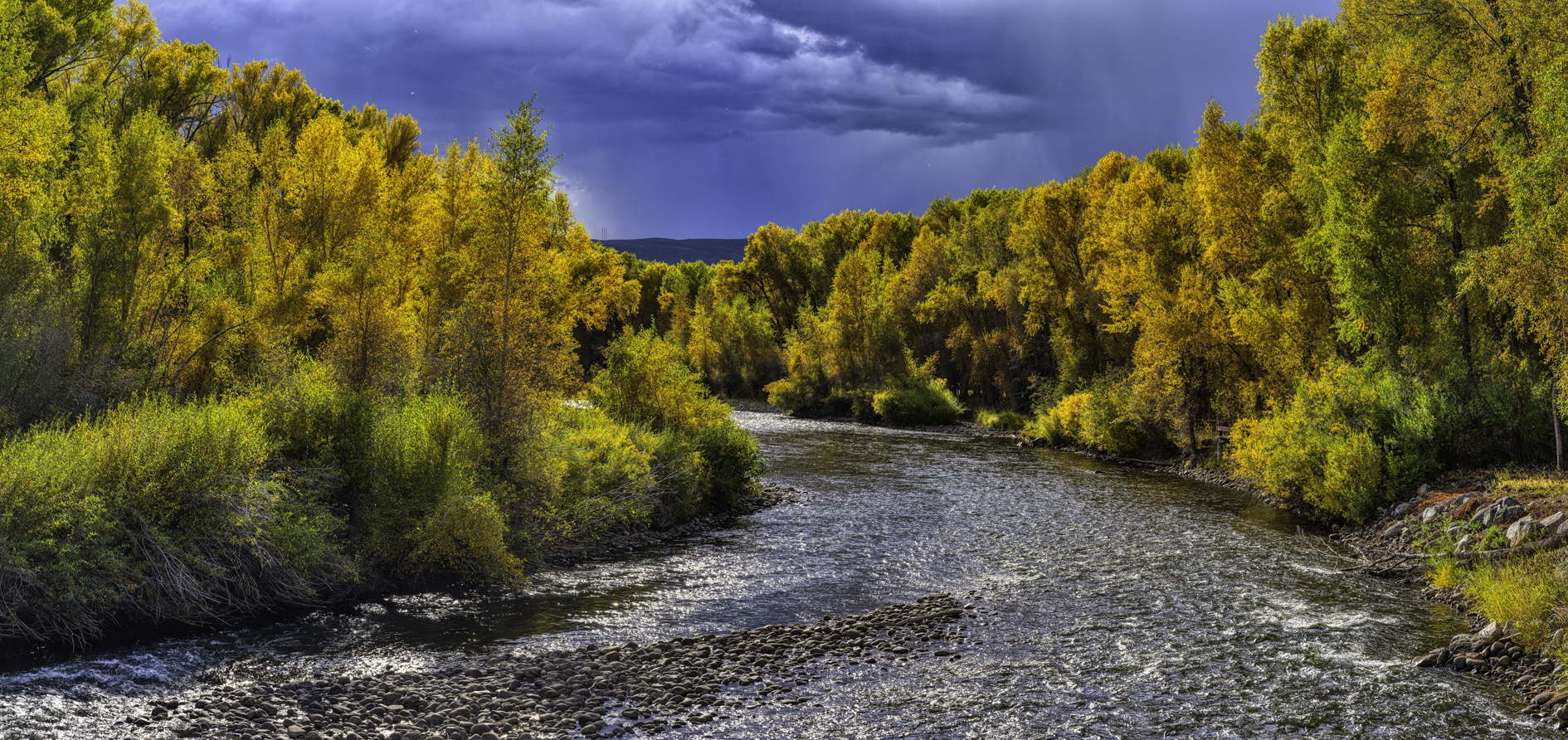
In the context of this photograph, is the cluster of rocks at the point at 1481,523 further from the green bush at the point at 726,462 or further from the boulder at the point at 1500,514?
the green bush at the point at 726,462

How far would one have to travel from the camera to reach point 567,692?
11.7 metres

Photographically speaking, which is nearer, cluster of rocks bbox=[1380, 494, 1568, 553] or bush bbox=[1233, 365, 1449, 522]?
cluster of rocks bbox=[1380, 494, 1568, 553]

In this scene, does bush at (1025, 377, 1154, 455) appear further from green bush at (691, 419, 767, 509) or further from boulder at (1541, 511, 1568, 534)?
boulder at (1541, 511, 1568, 534)

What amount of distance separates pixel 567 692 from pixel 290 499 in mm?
8287

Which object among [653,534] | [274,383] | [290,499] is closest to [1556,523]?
[653,534]

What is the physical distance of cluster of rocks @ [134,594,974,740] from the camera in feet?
33.8

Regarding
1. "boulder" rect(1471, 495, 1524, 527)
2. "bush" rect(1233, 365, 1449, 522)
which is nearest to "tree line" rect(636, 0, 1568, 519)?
"bush" rect(1233, 365, 1449, 522)

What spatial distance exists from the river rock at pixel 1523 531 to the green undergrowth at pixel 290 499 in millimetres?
18737

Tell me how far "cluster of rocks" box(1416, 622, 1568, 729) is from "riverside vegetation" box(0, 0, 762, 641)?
16.5m

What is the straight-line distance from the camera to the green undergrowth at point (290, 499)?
1277cm

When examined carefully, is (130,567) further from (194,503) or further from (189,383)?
(189,383)

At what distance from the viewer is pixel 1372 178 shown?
910 inches

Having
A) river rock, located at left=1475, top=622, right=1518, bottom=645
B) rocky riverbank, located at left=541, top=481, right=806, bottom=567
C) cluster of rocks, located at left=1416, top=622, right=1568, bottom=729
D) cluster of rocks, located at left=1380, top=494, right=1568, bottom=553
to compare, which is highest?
cluster of rocks, located at left=1380, top=494, right=1568, bottom=553

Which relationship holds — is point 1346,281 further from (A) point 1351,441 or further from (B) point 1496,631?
(B) point 1496,631
